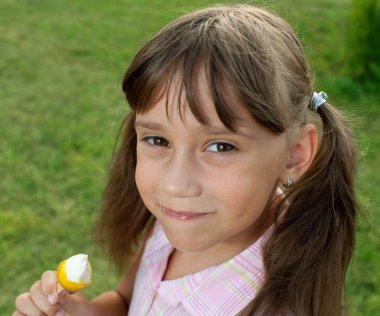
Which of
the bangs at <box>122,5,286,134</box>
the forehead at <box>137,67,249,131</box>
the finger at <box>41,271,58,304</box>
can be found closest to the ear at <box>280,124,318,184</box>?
the bangs at <box>122,5,286,134</box>

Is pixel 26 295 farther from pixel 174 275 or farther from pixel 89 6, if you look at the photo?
pixel 89 6

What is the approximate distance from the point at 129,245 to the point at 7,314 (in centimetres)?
98

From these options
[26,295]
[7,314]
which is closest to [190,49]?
[26,295]

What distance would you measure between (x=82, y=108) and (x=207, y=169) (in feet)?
10.7

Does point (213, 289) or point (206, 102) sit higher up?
point (206, 102)

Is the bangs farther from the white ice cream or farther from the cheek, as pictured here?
the white ice cream

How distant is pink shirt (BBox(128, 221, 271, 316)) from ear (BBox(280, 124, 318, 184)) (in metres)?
0.18

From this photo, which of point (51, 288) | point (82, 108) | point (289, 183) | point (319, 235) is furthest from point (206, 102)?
point (82, 108)

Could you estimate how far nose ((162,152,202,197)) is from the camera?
148 centimetres

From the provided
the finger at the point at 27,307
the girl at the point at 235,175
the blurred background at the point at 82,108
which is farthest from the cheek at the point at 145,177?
the blurred background at the point at 82,108

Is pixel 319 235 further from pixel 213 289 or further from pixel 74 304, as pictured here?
pixel 74 304

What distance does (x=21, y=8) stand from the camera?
21.1 feet

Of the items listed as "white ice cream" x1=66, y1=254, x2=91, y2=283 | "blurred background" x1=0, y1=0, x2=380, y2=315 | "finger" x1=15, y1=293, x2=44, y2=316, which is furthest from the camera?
"blurred background" x1=0, y1=0, x2=380, y2=315

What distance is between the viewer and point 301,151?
1692 mm
